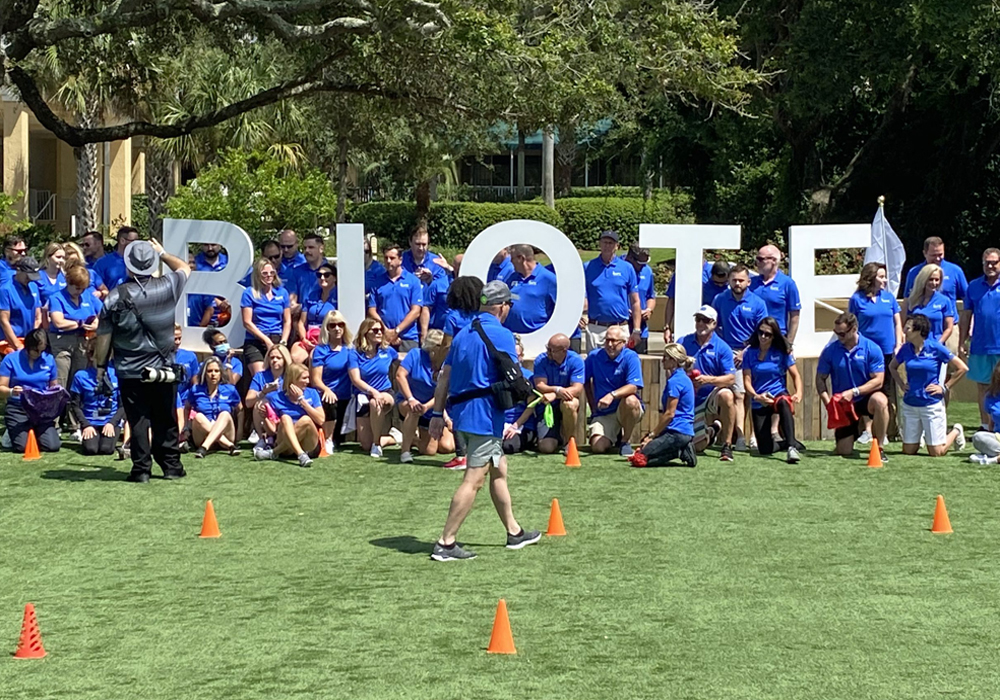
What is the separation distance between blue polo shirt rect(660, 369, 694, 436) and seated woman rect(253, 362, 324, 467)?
3.05 metres

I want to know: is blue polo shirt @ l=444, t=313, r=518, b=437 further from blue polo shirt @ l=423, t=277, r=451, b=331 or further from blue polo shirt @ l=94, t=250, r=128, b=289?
blue polo shirt @ l=94, t=250, r=128, b=289

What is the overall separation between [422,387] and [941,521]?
497 centimetres

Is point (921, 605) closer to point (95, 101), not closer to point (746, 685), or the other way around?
point (746, 685)

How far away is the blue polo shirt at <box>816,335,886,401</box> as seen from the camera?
43.4 ft

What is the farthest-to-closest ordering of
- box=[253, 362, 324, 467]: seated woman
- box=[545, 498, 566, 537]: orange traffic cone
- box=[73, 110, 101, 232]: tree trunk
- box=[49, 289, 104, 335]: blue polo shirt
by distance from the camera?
box=[73, 110, 101, 232]: tree trunk → box=[49, 289, 104, 335]: blue polo shirt → box=[253, 362, 324, 467]: seated woman → box=[545, 498, 566, 537]: orange traffic cone

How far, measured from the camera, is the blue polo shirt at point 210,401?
13.2 metres

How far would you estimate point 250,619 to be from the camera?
26.2 ft

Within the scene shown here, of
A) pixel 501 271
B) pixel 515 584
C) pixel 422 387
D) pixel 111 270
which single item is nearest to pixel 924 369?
pixel 501 271

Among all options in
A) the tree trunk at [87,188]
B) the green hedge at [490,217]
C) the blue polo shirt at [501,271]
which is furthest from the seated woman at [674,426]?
the green hedge at [490,217]

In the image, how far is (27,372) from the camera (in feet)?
44.2

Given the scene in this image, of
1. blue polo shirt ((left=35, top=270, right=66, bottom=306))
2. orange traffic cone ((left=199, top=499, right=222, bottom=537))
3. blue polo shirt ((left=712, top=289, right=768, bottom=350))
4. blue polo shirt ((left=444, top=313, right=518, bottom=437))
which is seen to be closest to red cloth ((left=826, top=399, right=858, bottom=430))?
blue polo shirt ((left=712, top=289, right=768, bottom=350))

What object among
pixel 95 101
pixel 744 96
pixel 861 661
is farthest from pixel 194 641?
pixel 95 101

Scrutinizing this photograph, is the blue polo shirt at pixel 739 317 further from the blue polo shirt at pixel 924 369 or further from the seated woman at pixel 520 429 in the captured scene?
the seated woman at pixel 520 429

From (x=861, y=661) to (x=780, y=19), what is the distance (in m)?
20.8
